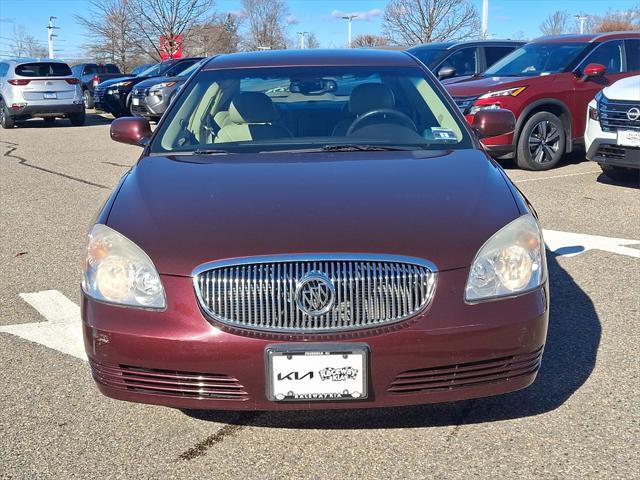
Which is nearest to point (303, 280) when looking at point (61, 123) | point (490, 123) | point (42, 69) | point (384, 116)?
point (384, 116)

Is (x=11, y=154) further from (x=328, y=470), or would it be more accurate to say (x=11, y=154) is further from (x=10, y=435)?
(x=328, y=470)

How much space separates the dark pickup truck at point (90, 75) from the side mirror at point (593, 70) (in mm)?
16156

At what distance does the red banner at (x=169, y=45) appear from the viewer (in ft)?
123

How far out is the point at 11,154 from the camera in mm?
12922

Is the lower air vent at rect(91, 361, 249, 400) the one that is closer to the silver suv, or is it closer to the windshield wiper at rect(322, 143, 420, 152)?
the windshield wiper at rect(322, 143, 420, 152)

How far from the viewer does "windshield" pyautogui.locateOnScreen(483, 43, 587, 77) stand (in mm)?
9977

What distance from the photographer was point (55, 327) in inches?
166

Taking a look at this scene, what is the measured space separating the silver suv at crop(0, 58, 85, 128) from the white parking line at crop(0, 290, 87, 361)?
47.2ft

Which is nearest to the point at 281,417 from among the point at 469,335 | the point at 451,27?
the point at 469,335

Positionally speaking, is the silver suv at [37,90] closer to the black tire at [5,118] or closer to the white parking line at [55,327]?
the black tire at [5,118]

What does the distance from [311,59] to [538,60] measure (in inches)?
263

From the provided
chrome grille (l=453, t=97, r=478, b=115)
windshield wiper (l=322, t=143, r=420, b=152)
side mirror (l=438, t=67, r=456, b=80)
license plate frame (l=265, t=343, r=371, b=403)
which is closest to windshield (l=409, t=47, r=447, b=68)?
side mirror (l=438, t=67, r=456, b=80)

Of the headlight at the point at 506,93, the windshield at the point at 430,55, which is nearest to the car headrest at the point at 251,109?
the headlight at the point at 506,93

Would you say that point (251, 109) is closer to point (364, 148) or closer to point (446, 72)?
point (364, 148)
